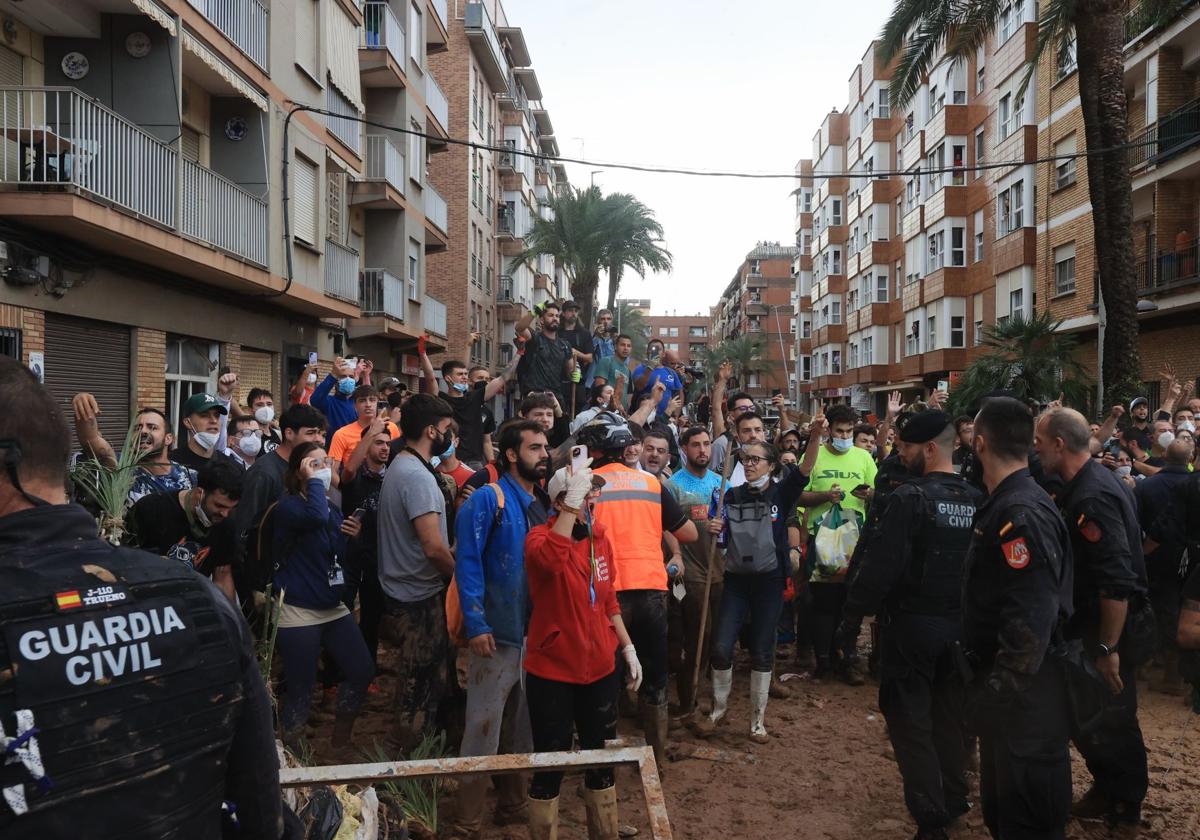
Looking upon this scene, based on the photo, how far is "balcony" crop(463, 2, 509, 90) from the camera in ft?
123

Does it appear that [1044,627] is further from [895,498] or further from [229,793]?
[229,793]

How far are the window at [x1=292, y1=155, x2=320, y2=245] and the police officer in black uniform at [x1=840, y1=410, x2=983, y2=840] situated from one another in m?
14.6

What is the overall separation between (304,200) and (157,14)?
6019mm

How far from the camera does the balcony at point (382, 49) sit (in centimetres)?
2202

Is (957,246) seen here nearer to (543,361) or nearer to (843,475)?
(543,361)

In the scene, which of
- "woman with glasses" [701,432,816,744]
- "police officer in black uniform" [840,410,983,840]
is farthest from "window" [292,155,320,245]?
"police officer in black uniform" [840,410,983,840]

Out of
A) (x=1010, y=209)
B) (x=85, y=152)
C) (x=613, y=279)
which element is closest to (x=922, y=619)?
(x=85, y=152)

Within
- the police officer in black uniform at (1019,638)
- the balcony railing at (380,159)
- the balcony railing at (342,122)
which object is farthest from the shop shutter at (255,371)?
the police officer in black uniform at (1019,638)

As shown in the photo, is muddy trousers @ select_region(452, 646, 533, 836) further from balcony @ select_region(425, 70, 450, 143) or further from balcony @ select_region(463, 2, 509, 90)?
balcony @ select_region(463, 2, 509, 90)

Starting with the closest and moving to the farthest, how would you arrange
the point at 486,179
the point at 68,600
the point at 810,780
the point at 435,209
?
the point at 68,600 → the point at 810,780 → the point at 435,209 → the point at 486,179

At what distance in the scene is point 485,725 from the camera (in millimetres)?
4523

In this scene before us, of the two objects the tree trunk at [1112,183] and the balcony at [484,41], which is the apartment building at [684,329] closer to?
the balcony at [484,41]

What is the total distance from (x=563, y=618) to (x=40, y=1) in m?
10.8

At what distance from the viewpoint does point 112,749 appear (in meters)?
1.67
